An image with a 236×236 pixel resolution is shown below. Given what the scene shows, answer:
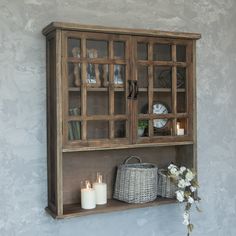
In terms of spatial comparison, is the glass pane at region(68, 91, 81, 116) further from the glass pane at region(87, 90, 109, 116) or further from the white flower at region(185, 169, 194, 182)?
the white flower at region(185, 169, 194, 182)

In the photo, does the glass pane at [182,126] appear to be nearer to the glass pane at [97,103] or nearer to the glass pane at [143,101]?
the glass pane at [143,101]

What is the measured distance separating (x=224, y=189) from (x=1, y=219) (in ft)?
4.91

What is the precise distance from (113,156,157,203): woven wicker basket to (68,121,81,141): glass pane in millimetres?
380

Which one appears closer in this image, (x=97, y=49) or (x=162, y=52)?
(x=97, y=49)

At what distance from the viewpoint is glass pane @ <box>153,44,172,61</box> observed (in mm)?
2201

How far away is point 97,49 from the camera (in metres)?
2.06

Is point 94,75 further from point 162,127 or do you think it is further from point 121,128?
point 162,127

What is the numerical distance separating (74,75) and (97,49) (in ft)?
0.63

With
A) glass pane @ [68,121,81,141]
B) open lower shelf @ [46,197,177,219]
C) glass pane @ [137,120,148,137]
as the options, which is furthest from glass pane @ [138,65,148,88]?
open lower shelf @ [46,197,177,219]

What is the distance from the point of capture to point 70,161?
2.20 m

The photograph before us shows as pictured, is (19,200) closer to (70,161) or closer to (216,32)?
(70,161)

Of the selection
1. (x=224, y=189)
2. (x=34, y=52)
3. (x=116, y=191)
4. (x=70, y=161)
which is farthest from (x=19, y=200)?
(x=224, y=189)

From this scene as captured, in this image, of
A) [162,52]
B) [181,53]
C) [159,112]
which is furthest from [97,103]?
[181,53]

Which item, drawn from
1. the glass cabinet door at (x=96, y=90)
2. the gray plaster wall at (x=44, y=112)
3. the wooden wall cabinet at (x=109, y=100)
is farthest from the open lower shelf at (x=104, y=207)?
the glass cabinet door at (x=96, y=90)
